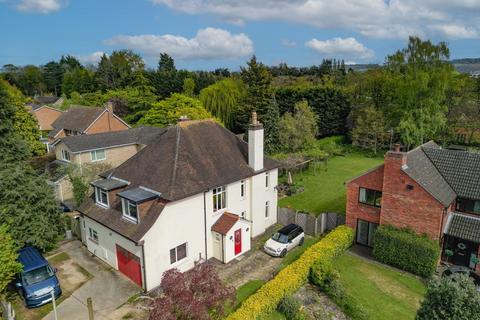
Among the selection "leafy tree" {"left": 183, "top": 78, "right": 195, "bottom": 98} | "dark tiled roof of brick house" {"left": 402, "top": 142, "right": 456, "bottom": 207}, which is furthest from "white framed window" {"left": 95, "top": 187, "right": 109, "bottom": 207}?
"leafy tree" {"left": 183, "top": 78, "right": 195, "bottom": 98}

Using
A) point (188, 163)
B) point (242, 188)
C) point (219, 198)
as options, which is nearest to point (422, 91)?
point (242, 188)

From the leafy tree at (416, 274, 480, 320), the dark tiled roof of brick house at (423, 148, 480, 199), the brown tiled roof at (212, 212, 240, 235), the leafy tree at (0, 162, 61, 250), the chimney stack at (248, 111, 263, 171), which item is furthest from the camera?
the chimney stack at (248, 111, 263, 171)

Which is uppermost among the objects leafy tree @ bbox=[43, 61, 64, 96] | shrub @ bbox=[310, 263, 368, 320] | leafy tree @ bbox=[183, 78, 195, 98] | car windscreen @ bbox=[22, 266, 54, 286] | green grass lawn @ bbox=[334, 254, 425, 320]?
leafy tree @ bbox=[43, 61, 64, 96]

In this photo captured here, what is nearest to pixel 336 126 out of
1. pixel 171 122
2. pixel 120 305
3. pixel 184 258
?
pixel 171 122

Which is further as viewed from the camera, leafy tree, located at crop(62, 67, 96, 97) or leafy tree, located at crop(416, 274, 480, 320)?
leafy tree, located at crop(62, 67, 96, 97)

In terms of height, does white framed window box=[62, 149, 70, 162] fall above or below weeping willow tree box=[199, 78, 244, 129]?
below

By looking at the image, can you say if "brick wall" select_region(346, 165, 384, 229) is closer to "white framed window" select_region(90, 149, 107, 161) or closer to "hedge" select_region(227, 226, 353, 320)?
"hedge" select_region(227, 226, 353, 320)

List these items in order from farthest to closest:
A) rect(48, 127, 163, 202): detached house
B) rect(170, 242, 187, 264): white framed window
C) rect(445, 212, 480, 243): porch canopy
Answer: rect(48, 127, 163, 202): detached house < rect(445, 212, 480, 243): porch canopy < rect(170, 242, 187, 264): white framed window

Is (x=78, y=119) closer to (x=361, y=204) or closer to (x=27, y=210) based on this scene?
(x=27, y=210)
